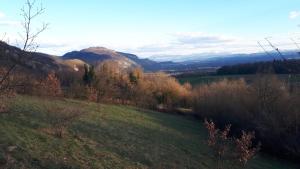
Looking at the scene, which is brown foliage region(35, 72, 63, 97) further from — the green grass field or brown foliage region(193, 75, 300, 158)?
brown foliage region(193, 75, 300, 158)

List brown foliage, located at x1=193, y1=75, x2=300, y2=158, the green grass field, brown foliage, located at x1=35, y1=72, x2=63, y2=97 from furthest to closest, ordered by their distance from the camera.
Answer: brown foliage, located at x1=35, y1=72, x2=63, y2=97 < brown foliage, located at x1=193, y1=75, x2=300, y2=158 < the green grass field

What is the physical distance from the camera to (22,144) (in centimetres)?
2495

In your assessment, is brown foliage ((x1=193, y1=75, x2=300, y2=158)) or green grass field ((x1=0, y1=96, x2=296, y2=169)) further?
brown foliage ((x1=193, y1=75, x2=300, y2=158))

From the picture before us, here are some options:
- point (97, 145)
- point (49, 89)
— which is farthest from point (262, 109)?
point (97, 145)

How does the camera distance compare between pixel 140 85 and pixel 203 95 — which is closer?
pixel 203 95

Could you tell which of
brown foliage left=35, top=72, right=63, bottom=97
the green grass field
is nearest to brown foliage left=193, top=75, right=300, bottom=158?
the green grass field

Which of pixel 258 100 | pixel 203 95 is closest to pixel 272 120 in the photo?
pixel 258 100

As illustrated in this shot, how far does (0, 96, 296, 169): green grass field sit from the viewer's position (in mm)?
24119

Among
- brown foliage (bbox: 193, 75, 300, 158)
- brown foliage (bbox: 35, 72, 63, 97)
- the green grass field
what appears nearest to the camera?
the green grass field

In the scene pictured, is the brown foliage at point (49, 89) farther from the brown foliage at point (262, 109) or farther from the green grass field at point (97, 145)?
the brown foliage at point (262, 109)

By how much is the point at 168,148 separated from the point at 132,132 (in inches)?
209

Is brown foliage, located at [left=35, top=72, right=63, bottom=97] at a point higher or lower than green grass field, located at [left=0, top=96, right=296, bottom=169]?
higher

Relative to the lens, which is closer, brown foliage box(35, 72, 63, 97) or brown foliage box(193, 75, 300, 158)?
brown foliage box(193, 75, 300, 158)

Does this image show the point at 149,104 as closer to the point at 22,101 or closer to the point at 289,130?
the point at 289,130
